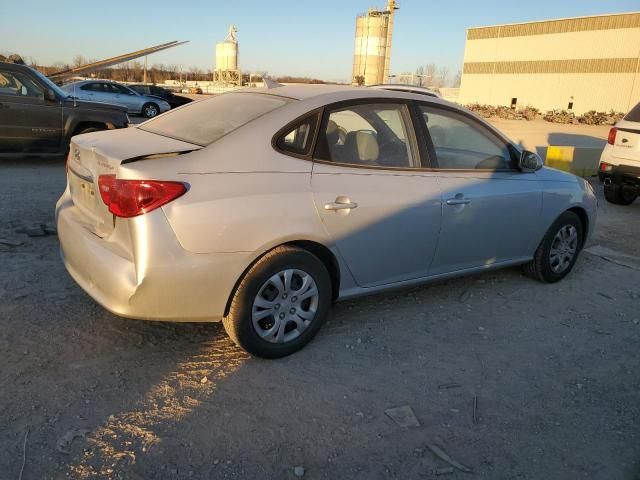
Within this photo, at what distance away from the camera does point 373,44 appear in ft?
159

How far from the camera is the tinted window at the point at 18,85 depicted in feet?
30.4

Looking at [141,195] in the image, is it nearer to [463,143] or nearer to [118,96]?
[463,143]

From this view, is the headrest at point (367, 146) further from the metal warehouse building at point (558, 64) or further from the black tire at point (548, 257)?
the metal warehouse building at point (558, 64)

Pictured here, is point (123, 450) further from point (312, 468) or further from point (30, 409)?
point (312, 468)

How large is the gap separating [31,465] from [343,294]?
2027mm

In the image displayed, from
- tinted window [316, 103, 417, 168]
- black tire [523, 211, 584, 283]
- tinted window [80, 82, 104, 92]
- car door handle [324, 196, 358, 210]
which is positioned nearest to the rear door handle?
tinted window [316, 103, 417, 168]

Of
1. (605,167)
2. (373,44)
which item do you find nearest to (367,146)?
(605,167)

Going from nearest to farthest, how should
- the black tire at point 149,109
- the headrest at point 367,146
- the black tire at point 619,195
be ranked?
the headrest at point 367,146, the black tire at point 619,195, the black tire at point 149,109

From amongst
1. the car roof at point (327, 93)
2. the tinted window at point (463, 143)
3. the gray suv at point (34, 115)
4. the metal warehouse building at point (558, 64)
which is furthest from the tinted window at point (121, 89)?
the metal warehouse building at point (558, 64)

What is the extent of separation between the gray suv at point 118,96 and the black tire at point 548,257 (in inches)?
733

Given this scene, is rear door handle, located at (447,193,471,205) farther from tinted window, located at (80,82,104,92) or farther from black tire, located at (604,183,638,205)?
tinted window, located at (80,82,104,92)

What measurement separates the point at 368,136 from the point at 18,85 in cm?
795

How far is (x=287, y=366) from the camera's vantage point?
3412mm

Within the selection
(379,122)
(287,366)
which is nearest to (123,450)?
(287,366)
